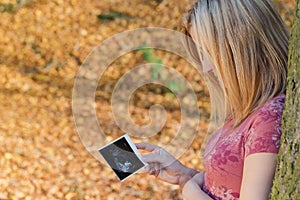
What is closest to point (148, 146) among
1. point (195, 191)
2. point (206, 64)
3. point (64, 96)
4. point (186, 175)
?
point (186, 175)

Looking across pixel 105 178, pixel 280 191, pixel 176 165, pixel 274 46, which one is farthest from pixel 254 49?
pixel 105 178

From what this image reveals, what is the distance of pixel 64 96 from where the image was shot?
5094mm

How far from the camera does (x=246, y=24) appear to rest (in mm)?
1836

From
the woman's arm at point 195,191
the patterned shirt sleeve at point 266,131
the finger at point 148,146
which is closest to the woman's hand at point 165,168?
the finger at point 148,146

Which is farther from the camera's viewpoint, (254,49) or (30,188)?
(30,188)

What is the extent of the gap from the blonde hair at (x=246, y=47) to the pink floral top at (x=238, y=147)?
0.06 metres

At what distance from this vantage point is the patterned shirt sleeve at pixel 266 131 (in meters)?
1.69

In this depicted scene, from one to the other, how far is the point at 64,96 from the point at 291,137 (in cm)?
370

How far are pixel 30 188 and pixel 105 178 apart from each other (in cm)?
51

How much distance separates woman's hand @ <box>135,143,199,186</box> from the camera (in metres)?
2.43

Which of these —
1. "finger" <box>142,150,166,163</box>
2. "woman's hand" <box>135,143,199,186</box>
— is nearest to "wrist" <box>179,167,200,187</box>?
"woman's hand" <box>135,143,199,186</box>

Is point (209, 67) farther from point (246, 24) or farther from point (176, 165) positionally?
point (176, 165)

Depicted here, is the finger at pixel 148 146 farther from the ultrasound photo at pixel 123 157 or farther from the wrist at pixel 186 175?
the wrist at pixel 186 175

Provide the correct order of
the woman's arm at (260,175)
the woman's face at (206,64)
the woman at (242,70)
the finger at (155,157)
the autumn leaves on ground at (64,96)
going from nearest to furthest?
the woman's arm at (260,175) → the woman at (242,70) → the woman's face at (206,64) → the finger at (155,157) → the autumn leaves on ground at (64,96)
